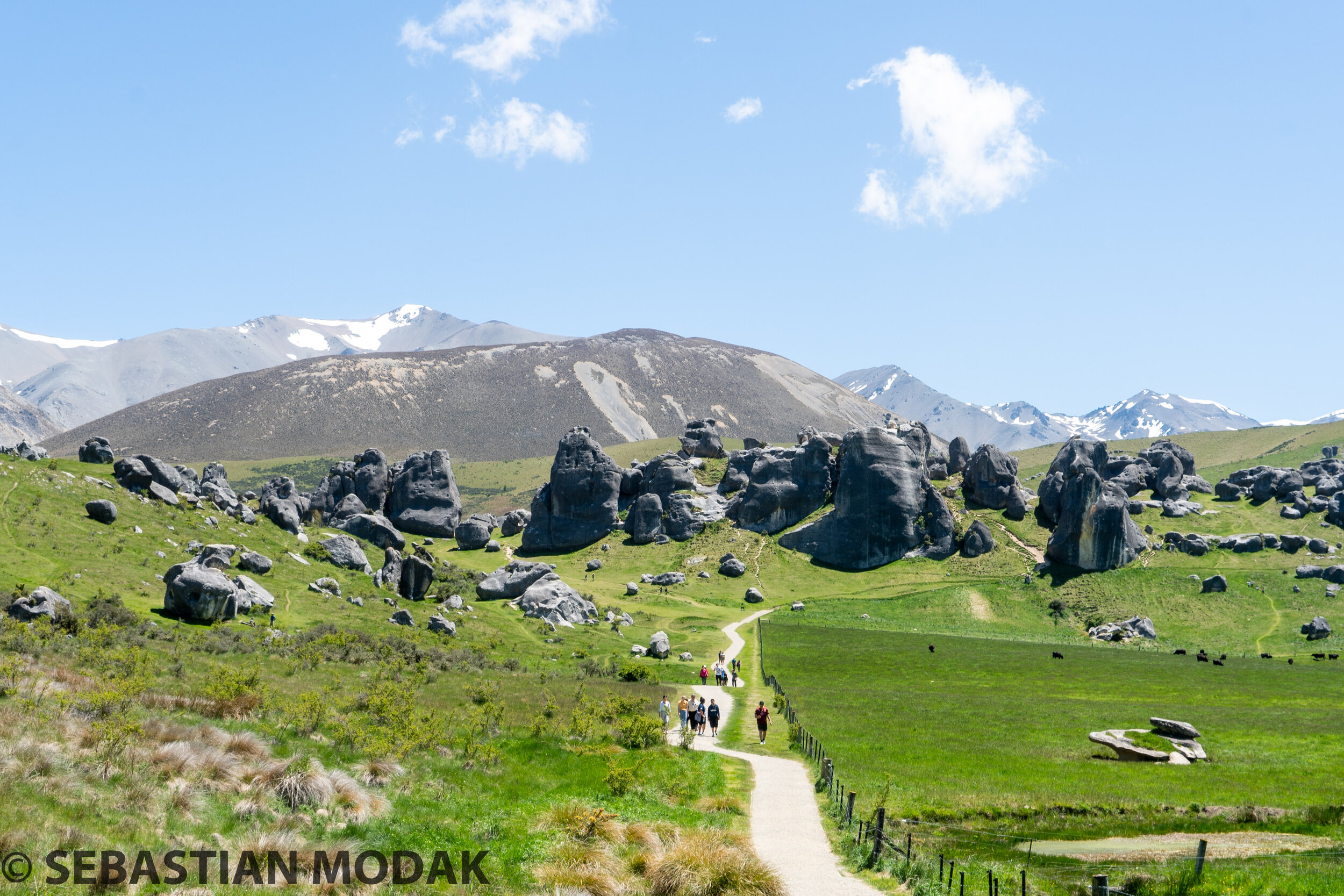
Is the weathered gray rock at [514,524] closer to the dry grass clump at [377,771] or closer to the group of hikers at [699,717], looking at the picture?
the group of hikers at [699,717]


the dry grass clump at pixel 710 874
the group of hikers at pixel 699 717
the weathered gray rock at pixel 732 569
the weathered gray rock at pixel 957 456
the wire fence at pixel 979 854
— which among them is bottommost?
the weathered gray rock at pixel 732 569

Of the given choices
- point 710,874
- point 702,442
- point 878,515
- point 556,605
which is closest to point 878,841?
point 710,874

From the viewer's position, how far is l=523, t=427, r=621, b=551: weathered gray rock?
441ft

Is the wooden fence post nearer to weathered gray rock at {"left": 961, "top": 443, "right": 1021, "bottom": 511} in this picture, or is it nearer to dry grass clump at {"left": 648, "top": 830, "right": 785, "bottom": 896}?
dry grass clump at {"left": 648, "top": 830, "right": 785, "bottom": 896}

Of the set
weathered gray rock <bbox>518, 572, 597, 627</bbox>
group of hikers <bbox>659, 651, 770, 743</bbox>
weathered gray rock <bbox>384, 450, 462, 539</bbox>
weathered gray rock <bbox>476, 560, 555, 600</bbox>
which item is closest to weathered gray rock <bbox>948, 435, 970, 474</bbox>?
weathered gray rock <bbox>518, 572, 597, 627</bbox>

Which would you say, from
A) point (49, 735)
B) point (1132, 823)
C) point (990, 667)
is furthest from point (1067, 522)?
point (49, 735)

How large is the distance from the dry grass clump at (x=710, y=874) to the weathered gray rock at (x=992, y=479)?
118 meters

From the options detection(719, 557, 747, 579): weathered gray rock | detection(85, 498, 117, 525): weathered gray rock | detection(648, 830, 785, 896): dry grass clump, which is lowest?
detection(719, 557, 747, 579): weathered gray rock

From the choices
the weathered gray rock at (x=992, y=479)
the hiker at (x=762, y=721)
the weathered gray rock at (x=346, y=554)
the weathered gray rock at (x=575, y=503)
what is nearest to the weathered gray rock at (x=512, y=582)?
the weathered gray rock at (x=346, y=554)

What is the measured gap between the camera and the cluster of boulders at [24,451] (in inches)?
2869

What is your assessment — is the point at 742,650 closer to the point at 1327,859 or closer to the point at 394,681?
the point at 394,681

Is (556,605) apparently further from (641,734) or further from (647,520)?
(647,520)

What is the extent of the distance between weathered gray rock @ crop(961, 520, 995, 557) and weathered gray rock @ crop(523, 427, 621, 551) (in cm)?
5846

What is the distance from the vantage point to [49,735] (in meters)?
18.5
